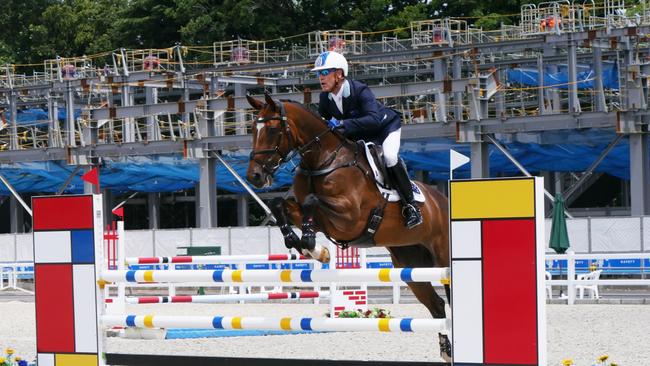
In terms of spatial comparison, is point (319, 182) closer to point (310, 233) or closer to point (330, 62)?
point (310, 233)

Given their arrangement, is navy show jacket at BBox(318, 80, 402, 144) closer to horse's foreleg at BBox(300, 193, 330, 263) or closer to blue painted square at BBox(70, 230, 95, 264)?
horse's foreleg at BBox(300, 193, 330, 263)

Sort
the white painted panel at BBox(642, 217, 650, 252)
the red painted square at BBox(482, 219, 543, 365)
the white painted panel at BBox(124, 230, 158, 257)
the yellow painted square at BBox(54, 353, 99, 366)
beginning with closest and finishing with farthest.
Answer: the red painted square at BBox(482, 219, 543, 365), the yellow painted square at BBox(54, 353, 99, 366), the white painted panel at BBox(642, 217, 650, 252), the white painted panel at BBox(124, 230, 158, 257)

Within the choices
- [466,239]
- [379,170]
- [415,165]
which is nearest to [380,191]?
[379,170]

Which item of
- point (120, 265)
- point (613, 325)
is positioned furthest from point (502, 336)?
point (613, 325)

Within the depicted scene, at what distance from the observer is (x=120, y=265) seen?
45.2 feet

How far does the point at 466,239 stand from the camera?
23.5 feet

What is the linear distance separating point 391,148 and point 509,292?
317 centimetres

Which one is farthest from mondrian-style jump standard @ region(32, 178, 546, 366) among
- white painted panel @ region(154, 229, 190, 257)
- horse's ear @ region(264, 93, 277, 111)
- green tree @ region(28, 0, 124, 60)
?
green tree @ region(28, 0, 124, 60)

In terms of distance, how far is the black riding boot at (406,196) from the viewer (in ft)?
31.3

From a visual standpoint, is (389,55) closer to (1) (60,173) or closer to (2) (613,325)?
(1) (60,173)

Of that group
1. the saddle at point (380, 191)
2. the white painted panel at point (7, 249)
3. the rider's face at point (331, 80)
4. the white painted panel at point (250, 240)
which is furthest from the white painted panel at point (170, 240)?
the rider's face at point (331, 80)

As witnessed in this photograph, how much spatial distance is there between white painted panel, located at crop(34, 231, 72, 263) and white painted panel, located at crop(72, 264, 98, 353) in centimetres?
13

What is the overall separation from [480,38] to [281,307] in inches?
889

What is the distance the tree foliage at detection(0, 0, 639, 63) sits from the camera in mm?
55000
